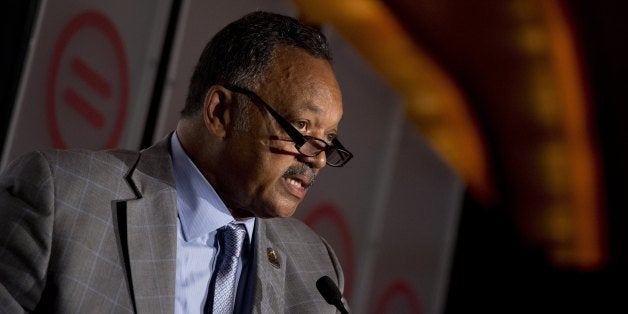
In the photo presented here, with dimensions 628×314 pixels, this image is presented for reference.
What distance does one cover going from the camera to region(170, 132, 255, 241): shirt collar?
5.27ft

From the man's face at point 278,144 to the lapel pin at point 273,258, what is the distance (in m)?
0.11

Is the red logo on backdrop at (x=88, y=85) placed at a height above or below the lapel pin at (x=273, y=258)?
above

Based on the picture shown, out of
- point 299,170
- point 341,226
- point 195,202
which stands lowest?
point 341,226

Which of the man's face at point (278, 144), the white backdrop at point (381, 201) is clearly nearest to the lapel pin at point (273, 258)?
the man's face at point (278, 144)

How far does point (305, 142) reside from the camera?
164cm

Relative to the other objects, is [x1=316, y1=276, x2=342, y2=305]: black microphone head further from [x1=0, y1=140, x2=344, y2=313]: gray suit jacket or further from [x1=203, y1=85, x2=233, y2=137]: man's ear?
[x1=203, y1=85, x2=233, y2=137]: man's ear

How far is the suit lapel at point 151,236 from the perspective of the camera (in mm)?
1419

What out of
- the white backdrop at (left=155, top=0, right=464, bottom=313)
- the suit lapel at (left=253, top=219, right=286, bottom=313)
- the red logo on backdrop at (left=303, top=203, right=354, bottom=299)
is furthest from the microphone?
the red logo on backdrop at (left=303, top=203, right=354, bottom=299)

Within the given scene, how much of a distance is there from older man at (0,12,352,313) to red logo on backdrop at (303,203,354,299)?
1954 millimetres

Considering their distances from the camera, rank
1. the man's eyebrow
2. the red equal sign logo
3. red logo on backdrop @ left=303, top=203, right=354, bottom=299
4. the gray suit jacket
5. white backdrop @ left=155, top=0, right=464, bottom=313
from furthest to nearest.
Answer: white backdrop @ left=155, top=0, right=464, bottom=313
red logo on backdrop @ left=303, top=203, right=354, bottom=299
the red equal sign logo
the man's eyebrow
the gray suit jacket

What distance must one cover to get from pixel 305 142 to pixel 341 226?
2523mm

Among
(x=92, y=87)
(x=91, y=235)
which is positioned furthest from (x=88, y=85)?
(x=91, y=235)

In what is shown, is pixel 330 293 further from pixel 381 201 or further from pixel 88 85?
pixel 381 201

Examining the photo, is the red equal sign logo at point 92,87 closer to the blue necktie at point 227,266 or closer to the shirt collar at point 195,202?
the shirt collar at point 195,202
